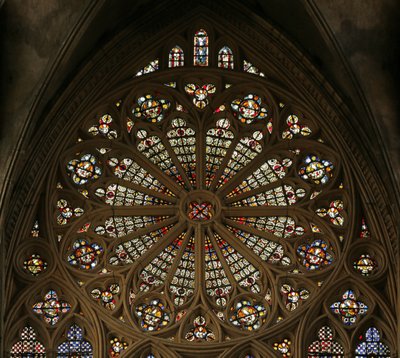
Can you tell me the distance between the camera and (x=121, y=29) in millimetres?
27266

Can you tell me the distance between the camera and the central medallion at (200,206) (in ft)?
87.9

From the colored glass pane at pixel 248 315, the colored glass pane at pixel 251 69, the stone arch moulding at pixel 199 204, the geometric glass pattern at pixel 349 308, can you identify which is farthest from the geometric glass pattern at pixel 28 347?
the colored glass pane at pixel 251 69

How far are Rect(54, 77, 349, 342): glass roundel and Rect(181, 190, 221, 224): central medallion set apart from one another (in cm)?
1

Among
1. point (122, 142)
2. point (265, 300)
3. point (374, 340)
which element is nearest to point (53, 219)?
point (122, 142)

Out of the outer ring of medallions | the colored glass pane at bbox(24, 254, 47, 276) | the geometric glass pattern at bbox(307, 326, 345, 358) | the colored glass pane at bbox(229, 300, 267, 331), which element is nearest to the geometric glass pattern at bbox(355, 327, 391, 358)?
the geometric glass pattern at bbox(307, 326, 345, 358)

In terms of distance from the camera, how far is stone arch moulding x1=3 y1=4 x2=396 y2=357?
26031 mm

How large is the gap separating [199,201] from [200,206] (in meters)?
0.07

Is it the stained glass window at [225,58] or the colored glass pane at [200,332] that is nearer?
the colored glass pane at [200,332]

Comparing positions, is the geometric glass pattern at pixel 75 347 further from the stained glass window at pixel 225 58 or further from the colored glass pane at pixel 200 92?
the stained glass window at pixel 225 58

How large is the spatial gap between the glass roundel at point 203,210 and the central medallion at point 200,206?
0.01 metres

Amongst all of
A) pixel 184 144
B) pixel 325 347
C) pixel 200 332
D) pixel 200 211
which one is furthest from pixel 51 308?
pixel 325 347

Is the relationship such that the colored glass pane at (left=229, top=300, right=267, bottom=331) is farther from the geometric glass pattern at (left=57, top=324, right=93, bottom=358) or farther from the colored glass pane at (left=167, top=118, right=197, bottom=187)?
the colored glass pane at (left=167, top=118, right=197, bottom=187)

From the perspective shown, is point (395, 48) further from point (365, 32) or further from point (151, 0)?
point (151, 0)

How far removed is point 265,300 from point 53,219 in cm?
324
